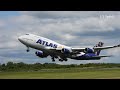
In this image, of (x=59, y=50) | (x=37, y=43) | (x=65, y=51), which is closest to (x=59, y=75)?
(x=65, y=51)

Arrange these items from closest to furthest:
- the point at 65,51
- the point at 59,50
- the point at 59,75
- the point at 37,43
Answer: the point at 59,75 → the point at 65,51 → the point at 59,50 → the point at 37,43

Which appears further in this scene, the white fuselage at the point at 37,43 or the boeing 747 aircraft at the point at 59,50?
the white fuselage at the point at 37,43

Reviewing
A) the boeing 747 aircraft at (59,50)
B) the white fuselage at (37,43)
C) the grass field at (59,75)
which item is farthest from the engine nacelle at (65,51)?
the grass field at (59,75)

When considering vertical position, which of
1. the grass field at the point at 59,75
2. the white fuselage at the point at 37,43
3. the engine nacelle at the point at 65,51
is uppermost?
the white fuselage at the point at 37,43

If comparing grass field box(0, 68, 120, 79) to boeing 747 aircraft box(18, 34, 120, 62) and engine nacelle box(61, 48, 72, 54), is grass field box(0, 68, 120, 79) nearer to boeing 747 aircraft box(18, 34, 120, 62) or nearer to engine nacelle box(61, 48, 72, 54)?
boeing 747 aircraft box(18, 34, 120, 62)

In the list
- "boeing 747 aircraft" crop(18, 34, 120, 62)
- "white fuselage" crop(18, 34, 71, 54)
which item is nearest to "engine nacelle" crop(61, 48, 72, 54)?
"boeing 747 aircraft" crop(18, 34, 120, 62)

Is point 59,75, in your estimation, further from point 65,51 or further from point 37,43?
point 37,43

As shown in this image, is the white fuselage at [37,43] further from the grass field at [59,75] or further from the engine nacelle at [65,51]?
the grass field at [59,75]

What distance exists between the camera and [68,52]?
30.9 meters

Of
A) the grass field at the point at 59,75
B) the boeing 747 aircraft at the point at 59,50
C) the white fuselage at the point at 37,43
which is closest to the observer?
the grass field at the point at 59,75
